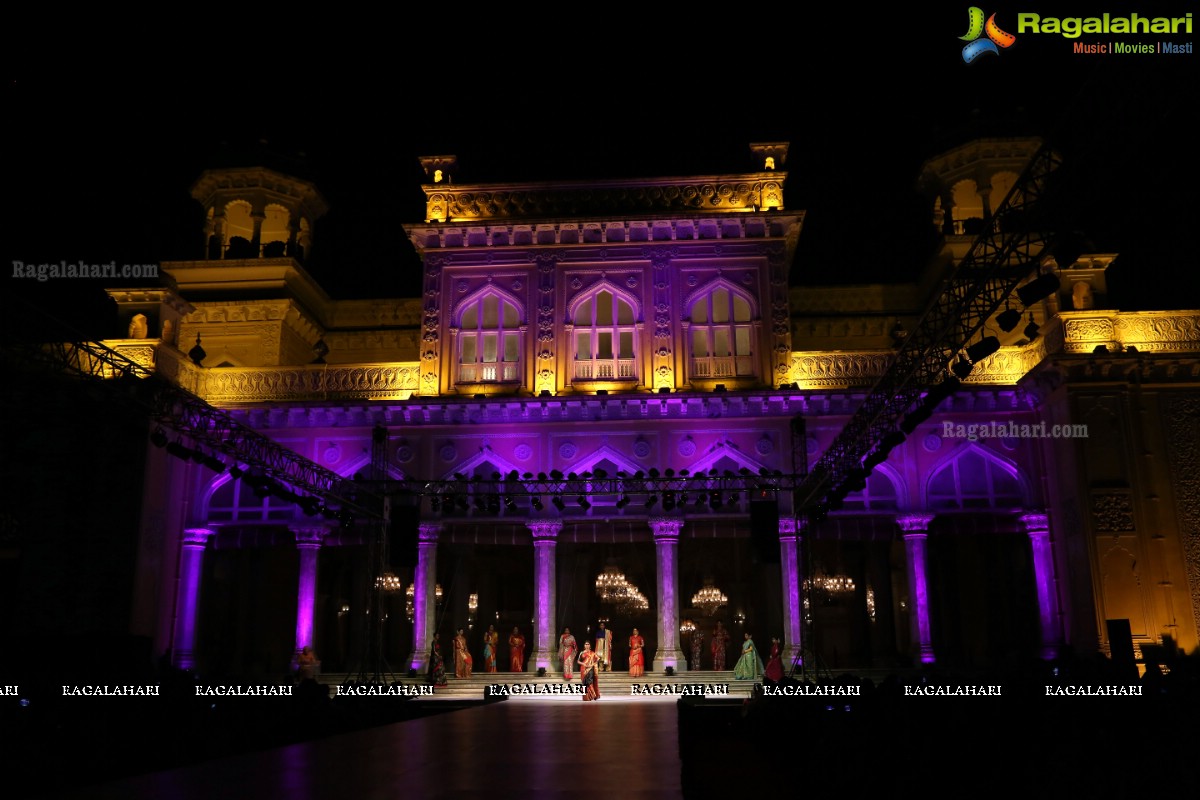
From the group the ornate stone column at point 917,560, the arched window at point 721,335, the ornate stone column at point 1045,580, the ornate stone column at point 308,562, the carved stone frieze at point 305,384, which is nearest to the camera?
the ornate stone column at point 1045,580

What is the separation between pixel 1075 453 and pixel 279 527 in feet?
65.9

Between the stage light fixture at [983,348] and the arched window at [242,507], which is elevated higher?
the stage light fixture at [983,348]

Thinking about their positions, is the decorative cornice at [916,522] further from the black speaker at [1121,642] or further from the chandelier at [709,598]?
the chandelier at [709,598]

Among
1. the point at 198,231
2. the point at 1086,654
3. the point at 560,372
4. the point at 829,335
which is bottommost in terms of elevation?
the point at 1086,654

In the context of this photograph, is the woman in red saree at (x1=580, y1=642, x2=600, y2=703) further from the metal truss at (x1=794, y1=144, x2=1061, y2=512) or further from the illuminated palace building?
A: the metal truss at (x1=794, y1=144, x2=1061, y2=512)

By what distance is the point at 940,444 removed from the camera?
24.1 metres

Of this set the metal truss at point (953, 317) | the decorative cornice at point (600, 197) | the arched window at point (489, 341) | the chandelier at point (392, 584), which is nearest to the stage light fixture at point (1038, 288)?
the metal truss at point (953, 317)

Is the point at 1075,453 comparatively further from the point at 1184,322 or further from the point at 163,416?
the point at 163,416

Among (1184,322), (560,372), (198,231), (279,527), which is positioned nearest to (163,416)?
(279,527)

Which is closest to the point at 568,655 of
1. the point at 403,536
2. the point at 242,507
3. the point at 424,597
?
the point at 424,597

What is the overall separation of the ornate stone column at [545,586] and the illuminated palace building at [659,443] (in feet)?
0.27

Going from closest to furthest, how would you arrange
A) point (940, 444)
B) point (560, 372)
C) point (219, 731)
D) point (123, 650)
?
point (219, 731) < point (123, 650) < point (940, 444) < point (560, 372)

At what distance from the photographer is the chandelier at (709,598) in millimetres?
30516

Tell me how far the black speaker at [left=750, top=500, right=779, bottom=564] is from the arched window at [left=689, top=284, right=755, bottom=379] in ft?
17.0
